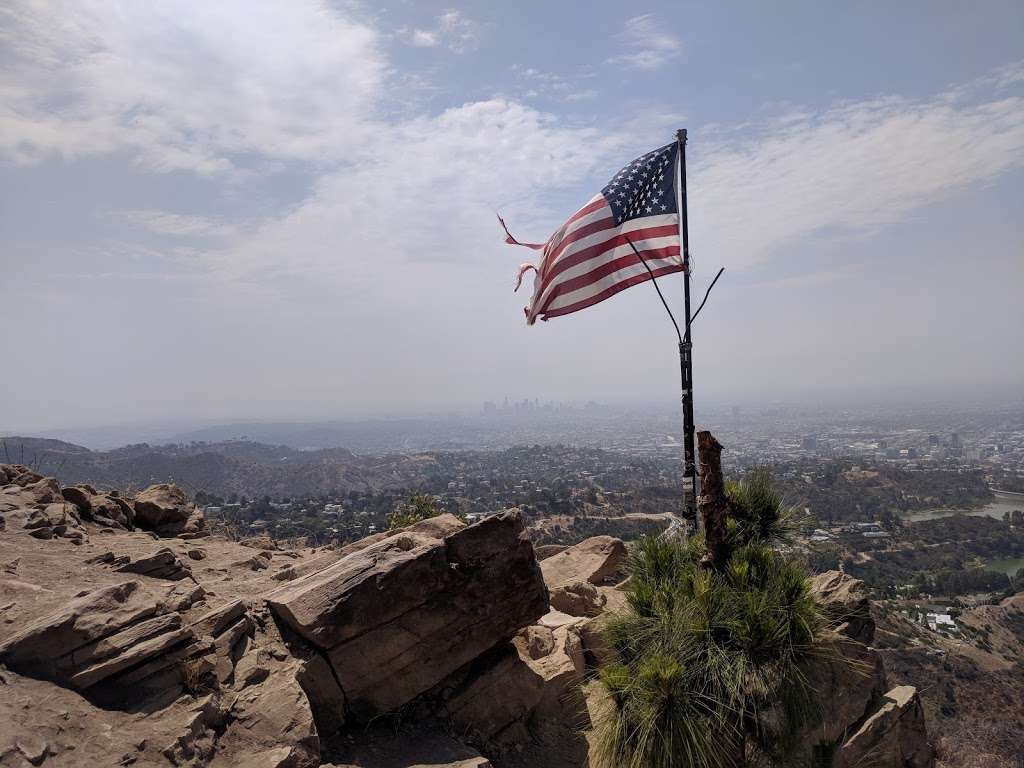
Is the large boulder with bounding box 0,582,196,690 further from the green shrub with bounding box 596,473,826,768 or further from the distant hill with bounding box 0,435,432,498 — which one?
the distant hill with bounding box 0,435,432,498

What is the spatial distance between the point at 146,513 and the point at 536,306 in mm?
8971

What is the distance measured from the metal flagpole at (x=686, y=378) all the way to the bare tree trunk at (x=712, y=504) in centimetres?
116

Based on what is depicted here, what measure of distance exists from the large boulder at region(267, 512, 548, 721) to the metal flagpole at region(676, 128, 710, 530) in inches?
97.8

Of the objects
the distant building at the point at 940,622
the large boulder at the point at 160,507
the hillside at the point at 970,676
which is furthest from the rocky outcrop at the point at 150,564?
the distant building at the point at 940,622

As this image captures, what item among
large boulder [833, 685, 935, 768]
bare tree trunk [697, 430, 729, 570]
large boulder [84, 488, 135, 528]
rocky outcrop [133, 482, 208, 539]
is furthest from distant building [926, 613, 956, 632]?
large boulder [84, 488, 135, 528]

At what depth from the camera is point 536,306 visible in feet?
32.8

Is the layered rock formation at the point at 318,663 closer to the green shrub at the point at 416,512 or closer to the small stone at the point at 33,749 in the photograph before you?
the small stone at the point at 33,749

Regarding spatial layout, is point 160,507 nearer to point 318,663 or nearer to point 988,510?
point 318,663

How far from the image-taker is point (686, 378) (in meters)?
8.02

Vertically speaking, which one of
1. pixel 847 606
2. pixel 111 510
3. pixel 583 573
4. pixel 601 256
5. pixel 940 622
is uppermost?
pixel 601 256

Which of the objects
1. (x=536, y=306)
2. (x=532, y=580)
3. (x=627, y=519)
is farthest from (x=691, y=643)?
(x=627, y=519)

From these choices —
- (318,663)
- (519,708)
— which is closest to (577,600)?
(519,708)

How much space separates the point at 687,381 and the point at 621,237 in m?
2.68

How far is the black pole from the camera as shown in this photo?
7910mm
